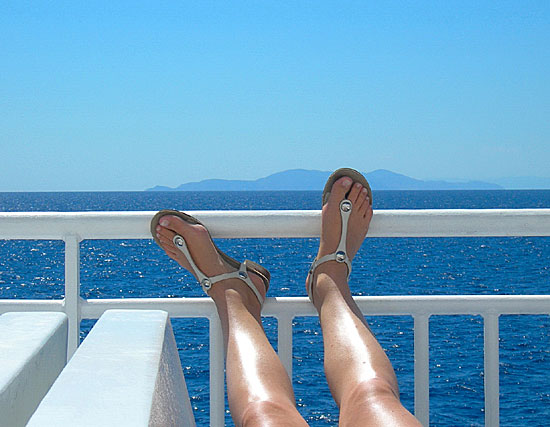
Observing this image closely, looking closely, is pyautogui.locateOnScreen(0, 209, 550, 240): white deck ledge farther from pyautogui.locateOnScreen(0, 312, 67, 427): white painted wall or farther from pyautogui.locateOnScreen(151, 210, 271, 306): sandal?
pyautogui.locateOnScreen(0, 312, 67, 427): white painted wall

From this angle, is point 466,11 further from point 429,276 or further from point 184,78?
point 429,276

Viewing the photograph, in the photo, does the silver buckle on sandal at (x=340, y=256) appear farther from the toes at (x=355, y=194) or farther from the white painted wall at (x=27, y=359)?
the white painted wall at (x=27, y=359)

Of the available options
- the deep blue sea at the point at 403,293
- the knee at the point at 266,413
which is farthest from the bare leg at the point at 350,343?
the deep blue sea at the point at 403,293

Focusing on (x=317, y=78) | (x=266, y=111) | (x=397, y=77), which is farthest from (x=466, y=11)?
(x=266, y=111)

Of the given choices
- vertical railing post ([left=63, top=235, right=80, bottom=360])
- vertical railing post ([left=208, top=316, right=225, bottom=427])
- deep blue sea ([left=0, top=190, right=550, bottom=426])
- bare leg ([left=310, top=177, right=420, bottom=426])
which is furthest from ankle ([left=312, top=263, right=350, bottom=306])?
deep blue sea ([left=0, top=190, right=550, bottom=426])

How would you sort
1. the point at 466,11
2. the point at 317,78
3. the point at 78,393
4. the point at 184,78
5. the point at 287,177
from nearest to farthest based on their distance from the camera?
the point at 78,393 < the point at 466,11 < the point at 184,78 < the point at 317,78 < the point at 287,177

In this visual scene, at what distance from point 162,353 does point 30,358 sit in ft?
0.45

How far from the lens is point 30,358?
620mm

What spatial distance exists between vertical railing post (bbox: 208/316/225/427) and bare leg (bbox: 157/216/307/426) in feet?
0.15

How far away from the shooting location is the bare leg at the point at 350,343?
0.98 m

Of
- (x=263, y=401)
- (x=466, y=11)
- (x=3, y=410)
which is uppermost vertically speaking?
(x=466, y=11)

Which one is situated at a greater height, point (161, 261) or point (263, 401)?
point (263, 401)

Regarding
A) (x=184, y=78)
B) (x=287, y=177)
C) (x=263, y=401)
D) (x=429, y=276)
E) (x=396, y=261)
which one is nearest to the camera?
(x=263, y=401)

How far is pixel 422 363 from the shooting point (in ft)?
4.63
